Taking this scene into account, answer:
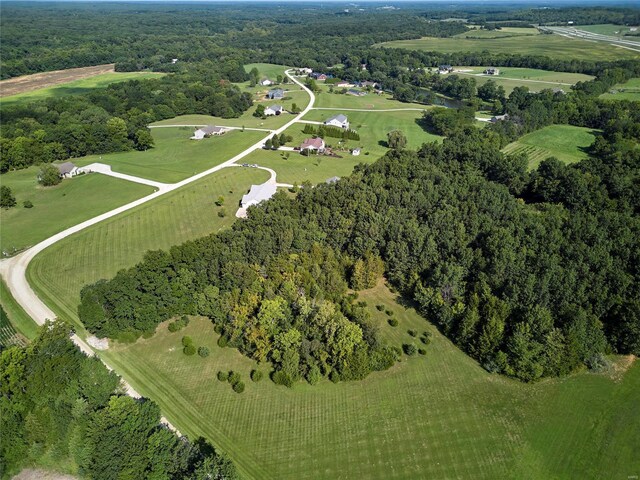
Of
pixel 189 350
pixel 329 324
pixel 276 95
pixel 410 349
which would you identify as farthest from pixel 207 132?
pixel 410 349

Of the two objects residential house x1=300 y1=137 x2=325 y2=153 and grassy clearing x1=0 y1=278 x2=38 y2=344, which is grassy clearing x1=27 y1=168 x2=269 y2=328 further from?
residential house x1=300 y1=137 x2=325 y2=153

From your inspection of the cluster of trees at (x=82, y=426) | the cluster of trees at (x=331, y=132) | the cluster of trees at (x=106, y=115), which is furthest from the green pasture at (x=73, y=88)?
the cluster of trees at (x=82, y=426)

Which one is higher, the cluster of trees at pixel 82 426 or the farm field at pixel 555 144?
the farm field at pixel 555 144

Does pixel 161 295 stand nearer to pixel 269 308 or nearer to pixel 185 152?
pixel 269 308

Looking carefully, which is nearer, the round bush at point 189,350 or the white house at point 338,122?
the round bush at point 189,350

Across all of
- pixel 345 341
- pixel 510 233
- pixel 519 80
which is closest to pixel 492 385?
pixel 345 341

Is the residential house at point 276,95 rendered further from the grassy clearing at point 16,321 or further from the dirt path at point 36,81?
the grassy clearing at point 16,321

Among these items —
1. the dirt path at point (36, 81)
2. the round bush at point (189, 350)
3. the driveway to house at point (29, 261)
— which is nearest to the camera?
the round bush at point (189, 350)
